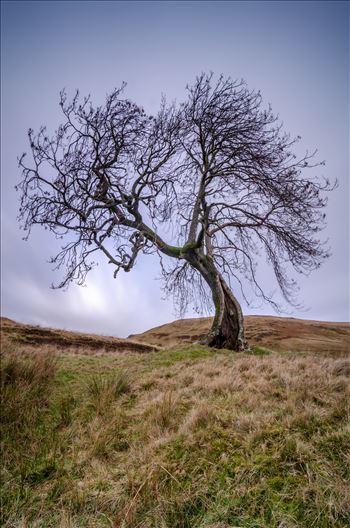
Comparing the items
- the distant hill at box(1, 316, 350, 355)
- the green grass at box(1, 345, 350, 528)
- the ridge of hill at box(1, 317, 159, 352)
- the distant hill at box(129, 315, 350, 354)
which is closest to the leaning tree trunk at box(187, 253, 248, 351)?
the distant hill at box(1, 316, 350, 355)

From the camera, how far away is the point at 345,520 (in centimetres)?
167

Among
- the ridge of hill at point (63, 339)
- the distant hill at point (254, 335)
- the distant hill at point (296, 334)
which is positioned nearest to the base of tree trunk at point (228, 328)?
the distant hill at point (254, 335)

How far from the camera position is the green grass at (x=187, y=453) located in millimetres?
1925

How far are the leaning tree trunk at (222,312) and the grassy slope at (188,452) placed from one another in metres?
4.22

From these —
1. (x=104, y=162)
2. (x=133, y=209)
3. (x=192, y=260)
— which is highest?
(x=104, y=162)

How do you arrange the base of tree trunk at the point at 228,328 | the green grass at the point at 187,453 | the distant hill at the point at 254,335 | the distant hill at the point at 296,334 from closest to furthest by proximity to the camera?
the green grass at the point at 187,453
the distant hill at the point at 296,334
the distant hill at the point at 254,335
the base of tree trunk at the point at 228,328

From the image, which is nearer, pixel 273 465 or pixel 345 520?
pixel 345 520

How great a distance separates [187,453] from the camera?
8.41 ft

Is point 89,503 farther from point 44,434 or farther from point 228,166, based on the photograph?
point 228,166

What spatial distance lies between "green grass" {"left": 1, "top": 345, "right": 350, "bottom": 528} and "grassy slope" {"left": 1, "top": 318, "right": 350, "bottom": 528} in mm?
11

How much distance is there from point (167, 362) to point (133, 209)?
5.77 m

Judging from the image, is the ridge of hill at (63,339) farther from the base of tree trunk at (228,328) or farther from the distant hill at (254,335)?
the base of tree trunk at (228,328)

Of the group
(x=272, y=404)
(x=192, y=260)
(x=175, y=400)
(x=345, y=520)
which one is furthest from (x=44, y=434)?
(x=192, y=260)

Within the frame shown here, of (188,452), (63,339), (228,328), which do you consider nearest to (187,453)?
(188,452)
